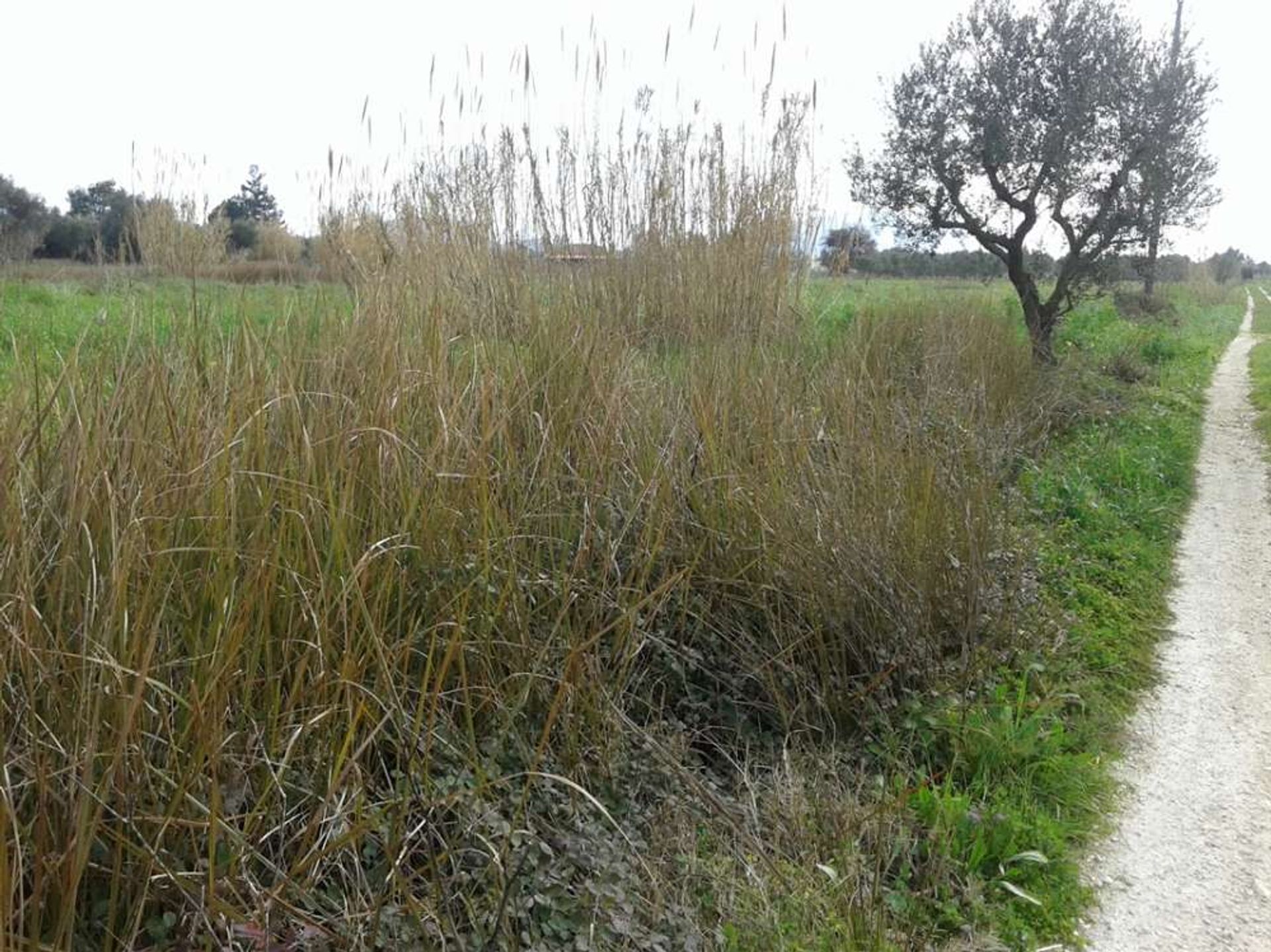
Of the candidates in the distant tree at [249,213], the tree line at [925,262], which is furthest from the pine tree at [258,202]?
the tree line at [925,262]

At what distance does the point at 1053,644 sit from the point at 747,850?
2.10 m

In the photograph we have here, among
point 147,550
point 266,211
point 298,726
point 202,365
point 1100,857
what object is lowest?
point 1100,857

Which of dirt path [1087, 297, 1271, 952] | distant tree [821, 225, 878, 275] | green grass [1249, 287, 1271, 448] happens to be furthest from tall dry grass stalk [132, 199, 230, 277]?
green grass [1249, 287, 1271, 448]

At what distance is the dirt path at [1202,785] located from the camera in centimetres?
264

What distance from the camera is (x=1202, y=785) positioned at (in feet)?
10.8

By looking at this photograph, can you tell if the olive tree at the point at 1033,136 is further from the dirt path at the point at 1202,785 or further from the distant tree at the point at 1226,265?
the distant tree at the point at 1226,265

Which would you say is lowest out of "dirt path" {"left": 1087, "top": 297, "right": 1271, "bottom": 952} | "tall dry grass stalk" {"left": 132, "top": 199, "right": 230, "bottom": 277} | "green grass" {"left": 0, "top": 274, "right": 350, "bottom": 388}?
"dirt path" {"left": 1087, "top": 297, "right": 1271, "bottom": 952}

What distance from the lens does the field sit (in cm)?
182

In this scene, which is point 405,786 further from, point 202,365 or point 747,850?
point 202,365

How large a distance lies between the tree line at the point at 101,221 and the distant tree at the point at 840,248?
363cm

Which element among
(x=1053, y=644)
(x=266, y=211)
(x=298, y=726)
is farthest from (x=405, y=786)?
(x=266, y=211)

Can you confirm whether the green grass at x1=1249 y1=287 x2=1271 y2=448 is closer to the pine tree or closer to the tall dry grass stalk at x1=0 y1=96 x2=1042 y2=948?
the tall dry grass stalk at x1=0 y1=96 x2=1042 y2=948

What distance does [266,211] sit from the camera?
16.6 feet

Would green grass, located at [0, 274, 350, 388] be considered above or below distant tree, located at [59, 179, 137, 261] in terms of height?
below
